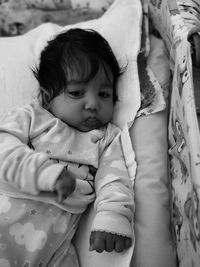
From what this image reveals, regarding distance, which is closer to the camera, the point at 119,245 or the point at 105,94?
the point at 119,245

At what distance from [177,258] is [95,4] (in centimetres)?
103

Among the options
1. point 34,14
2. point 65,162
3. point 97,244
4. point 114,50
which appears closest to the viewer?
point 97,244

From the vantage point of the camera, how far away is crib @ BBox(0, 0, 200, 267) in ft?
2.95

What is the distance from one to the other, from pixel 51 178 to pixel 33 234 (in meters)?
0.16

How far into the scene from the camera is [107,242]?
36.4 inches

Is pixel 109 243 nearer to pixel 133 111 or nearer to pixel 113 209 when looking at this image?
pixel 113 209

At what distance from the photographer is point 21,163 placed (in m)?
0.95

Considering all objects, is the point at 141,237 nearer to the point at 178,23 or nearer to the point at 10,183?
the point at 10,183

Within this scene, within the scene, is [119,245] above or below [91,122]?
below

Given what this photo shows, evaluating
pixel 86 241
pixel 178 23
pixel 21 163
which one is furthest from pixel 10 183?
pixel 178 23

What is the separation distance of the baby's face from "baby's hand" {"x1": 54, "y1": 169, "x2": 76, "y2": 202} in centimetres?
Answer: 23

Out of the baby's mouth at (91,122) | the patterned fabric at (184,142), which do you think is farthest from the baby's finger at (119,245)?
the baby's mouth at (91,122)

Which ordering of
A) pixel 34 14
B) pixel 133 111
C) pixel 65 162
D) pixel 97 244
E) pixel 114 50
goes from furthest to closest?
pixel 34 14 < pixel 114 50 < pixel 133 111 < pixel 65 162 < pixel 97 244

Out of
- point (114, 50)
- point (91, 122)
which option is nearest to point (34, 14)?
point (114, 50)
